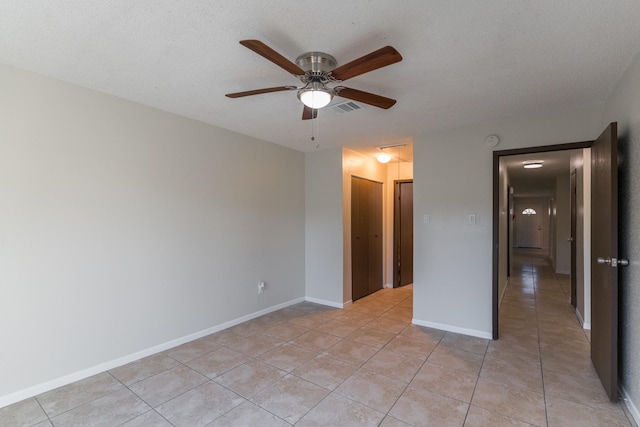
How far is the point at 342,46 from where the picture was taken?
71.1 inches

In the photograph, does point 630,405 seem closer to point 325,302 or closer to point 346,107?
point 346,107

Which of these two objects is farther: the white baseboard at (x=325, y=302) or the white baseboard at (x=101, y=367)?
the white baseboard at (x=325, y=302)

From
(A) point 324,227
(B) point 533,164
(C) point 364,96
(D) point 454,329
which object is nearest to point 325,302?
(A) point 324,227

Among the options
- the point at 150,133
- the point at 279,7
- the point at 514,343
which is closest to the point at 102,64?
the point at 150,133

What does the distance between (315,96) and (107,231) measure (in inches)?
81.5

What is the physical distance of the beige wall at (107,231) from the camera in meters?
2.14

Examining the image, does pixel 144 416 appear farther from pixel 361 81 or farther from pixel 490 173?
pixel 490 173

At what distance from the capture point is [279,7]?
4.91 ft

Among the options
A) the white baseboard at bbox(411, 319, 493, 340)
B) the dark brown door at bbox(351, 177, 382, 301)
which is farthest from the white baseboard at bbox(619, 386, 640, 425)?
the dark brown door at bbox(351, 177, 382, 301)

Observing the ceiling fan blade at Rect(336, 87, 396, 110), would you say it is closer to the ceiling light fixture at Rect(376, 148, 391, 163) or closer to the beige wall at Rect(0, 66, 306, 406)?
the beige wall at Rect(0, 66, 306, 406)

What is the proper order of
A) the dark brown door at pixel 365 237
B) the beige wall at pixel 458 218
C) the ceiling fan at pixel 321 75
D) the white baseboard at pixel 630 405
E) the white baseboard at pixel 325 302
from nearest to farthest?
the ceiling fan at pixel 321 75 < the white baseboard at pixel 630 405 < the beige wall at pixel 458 218 < the white baseboard at pixel 325 302 < the dark brown door at pixel 365 237

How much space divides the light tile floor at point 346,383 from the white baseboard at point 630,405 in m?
0.06

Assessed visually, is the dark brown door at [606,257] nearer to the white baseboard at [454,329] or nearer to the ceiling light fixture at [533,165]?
the white baseboard at [454,329]

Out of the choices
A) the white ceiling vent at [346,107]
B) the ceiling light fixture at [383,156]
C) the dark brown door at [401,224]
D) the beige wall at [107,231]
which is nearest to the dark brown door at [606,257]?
the white ceiling vent at [346,107]
